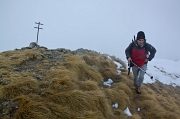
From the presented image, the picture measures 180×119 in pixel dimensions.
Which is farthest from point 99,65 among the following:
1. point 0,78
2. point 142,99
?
point 0,78

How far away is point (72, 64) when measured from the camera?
22.3ft

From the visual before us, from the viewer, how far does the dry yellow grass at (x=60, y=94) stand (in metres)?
4.14

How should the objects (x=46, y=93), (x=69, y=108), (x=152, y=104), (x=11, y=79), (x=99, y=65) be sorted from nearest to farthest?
→ (x=69, y=108)
(x=46, y=93)
(x=11, y=79)
(x=152, y=104)
(x=99, y=65)

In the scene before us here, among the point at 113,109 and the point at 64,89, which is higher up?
the point at 64,89

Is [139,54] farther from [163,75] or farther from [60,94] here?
[163,75]

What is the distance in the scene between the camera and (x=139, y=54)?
737 cm

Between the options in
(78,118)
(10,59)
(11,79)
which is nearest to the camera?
(78,118)

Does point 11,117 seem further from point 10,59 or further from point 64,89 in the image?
point 10,59

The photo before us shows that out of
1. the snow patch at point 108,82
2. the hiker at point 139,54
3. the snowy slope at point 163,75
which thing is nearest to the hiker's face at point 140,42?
the hiker at point 139,54

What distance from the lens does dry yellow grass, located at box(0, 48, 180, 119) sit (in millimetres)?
4145

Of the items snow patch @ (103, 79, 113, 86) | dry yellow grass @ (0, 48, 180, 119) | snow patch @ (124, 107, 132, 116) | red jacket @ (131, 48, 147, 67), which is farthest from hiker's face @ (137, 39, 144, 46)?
snow patch @ (124, 107, 132, 116)

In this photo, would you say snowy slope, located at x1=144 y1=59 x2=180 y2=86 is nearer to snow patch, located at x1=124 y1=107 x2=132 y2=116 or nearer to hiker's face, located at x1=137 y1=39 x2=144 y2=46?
hiker's face, located at x1=137 y1=39 x2=144 y2=46

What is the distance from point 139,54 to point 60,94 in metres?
4.09

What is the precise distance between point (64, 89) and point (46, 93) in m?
0.53
